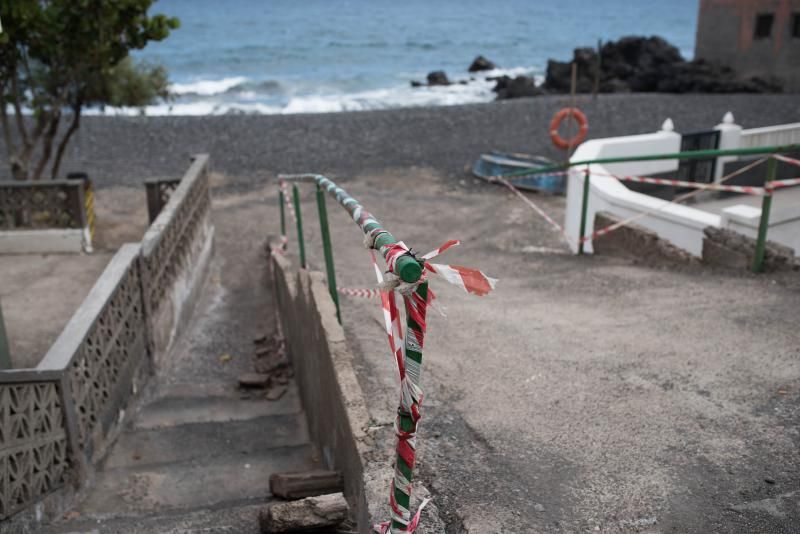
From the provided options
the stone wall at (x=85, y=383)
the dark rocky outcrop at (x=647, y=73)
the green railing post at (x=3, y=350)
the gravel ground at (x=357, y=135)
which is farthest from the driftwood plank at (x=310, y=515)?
the dark rocky outcrop at (x=647, y=73)

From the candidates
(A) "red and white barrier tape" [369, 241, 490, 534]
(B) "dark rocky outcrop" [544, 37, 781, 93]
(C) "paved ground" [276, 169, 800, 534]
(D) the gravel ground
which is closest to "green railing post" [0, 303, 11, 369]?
(C) "paved ground" [276, 169, 800, 534]

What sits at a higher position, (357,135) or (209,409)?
(357,135)

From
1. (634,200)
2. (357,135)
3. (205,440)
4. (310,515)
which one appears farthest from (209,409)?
(357,135)

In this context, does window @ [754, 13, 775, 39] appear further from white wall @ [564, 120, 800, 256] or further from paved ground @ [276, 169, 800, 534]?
paved ground @ [276, 169, 800, 534]

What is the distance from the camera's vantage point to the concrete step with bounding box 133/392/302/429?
6.61 meters

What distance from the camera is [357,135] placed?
67.7ft

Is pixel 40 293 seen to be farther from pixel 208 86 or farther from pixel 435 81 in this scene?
pixel 208 86

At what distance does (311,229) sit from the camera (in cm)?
1266

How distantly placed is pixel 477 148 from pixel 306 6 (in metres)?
125

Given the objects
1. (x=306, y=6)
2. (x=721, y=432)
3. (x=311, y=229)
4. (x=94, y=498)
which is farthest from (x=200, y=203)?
(x=306, y=6)

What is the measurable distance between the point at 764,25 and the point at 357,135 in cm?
1724

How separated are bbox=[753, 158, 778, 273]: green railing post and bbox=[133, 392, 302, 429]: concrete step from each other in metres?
4.49

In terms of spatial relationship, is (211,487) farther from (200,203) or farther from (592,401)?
(200,203)

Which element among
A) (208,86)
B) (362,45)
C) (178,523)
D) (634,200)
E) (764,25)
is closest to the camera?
(178,523)
